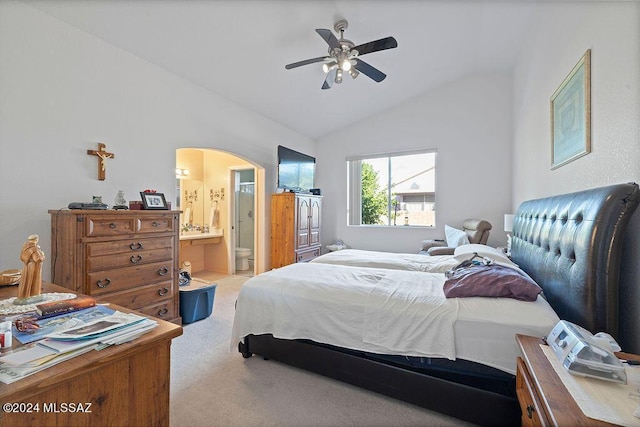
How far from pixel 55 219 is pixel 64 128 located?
81 cm

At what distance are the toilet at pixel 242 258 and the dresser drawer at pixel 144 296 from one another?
2.90 meters

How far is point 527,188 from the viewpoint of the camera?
329cm

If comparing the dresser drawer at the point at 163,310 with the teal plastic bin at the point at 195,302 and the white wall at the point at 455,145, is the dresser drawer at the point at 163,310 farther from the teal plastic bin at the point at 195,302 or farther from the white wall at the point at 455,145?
the white wall at the point at 455,145

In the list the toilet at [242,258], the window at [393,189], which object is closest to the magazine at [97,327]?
the toilet at [242,258]

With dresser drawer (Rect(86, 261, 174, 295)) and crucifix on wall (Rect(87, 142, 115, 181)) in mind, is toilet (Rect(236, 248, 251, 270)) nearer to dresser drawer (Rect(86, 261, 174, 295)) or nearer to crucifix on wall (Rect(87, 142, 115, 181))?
dresser drawer (Rect(86, 261, 174, 295))

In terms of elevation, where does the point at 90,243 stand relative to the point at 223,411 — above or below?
above

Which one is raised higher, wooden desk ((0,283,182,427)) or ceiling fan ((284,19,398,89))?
ceiling fan ((284,19,398,89))

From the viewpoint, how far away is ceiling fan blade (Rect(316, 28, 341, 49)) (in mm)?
2523

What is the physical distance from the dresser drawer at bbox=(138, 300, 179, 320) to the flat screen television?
2573 millimetres

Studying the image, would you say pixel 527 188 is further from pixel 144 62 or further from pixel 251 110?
pixel 144 62

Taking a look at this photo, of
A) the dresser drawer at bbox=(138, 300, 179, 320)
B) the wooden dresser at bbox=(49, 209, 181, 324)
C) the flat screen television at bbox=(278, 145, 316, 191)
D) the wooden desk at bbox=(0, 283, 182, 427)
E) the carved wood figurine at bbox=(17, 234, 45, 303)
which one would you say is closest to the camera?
the wooden desk at bbox=(0, 283, 182, 427)

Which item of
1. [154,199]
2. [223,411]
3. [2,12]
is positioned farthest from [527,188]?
A: [2,12]

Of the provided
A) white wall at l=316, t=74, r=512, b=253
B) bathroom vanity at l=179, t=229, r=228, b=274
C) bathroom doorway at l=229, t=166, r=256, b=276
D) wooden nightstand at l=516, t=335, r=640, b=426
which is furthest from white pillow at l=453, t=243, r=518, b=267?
bathroom vanity at l=179, t=229, r=228, b=274

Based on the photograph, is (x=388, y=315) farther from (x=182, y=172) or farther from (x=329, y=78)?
(x=182, y=172)
